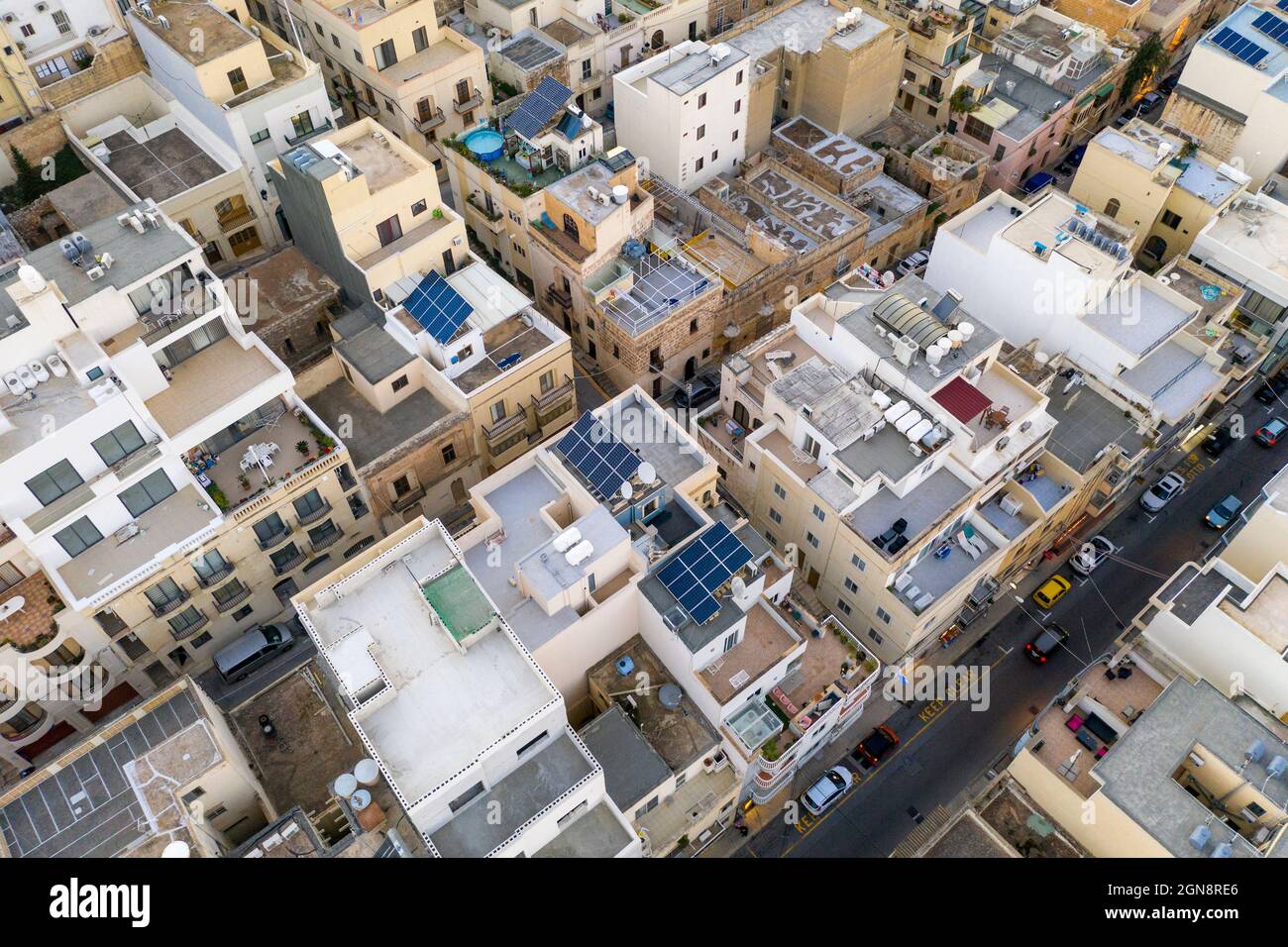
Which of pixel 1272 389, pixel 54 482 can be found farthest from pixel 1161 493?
pixel 54 482

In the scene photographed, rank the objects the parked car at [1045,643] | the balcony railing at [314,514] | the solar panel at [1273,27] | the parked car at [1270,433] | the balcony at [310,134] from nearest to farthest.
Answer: the balcony railing at [314,514], the parked car at [1045,643], the balcony at [310,134], the parked car at [1270,433], the solar panel at [1273,27]

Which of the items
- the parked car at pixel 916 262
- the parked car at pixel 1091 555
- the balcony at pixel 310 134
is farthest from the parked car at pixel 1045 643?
the balcony at pixel 310 134

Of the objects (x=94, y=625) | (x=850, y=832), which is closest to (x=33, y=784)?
(x=94, y=625)

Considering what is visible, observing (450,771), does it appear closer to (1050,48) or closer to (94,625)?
(94,625)

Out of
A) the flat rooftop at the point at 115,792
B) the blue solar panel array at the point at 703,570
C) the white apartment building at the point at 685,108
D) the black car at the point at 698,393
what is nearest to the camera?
the flat rooftop at the point at 115,792

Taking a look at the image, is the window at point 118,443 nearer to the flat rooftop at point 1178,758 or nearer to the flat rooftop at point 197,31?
the flat rooftop at point 197,31

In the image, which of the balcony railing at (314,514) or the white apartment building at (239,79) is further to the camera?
the white apartment building at (239,79)

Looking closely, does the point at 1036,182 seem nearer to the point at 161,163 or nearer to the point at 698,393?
the point at 698,393
